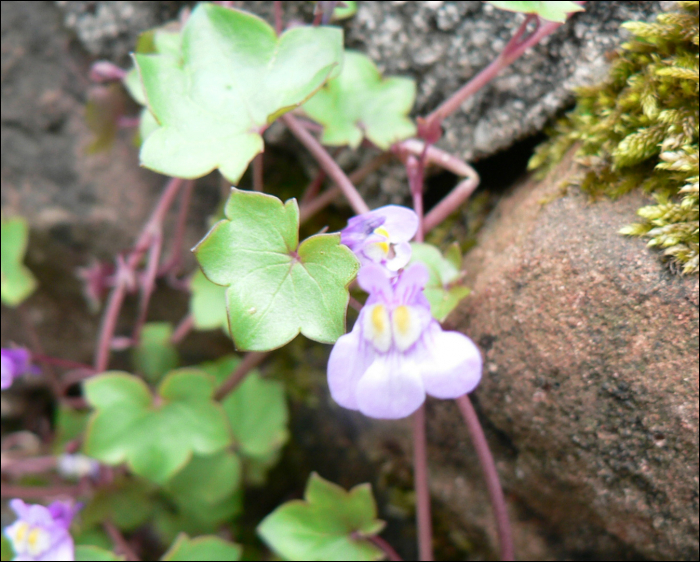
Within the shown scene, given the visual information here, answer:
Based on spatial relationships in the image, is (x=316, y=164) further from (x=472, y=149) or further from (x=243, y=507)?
(x=243, y=507)

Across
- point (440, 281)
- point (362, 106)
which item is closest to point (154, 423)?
point (440, 281)

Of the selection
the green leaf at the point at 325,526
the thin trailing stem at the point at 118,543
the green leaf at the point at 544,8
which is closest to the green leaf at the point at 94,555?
the thin trailing stem at the point at 118,543

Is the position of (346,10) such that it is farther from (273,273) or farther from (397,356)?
(397,356)

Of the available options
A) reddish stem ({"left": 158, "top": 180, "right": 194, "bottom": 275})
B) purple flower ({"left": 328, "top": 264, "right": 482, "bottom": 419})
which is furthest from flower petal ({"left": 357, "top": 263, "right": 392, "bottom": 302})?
reddish stem ({"left": 158, "top": 180, "right": 194, "bottom": 275})

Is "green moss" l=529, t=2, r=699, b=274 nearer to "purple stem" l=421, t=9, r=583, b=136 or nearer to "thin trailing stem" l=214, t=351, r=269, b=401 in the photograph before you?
"purple stem" l=421, t=9, r=583, b=136

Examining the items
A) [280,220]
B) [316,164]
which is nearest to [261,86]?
[280,220]
